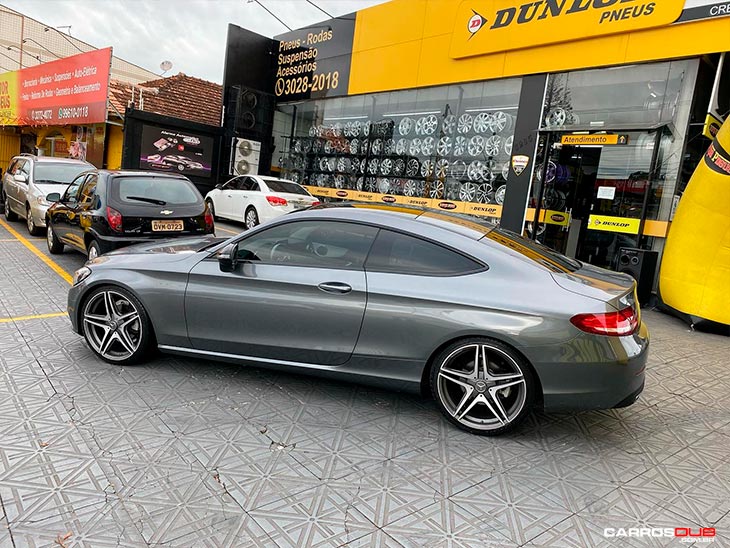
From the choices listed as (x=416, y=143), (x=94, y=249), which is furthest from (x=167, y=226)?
(x=416, y=143)

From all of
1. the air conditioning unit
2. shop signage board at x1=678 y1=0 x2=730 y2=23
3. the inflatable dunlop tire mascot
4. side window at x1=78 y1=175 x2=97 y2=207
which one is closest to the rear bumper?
the inflatable dunlop tire mascot

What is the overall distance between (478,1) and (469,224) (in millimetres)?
9634

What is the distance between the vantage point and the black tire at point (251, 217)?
12.8 m

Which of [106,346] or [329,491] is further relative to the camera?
[106,346]

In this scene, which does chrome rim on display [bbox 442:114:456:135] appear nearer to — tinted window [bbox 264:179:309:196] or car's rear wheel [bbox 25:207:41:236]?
tinted window [bbox 264:179:309:196]

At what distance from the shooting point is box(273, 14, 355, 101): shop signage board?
15.4 meters

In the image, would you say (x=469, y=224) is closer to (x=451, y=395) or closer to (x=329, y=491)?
(x=451, y=395)

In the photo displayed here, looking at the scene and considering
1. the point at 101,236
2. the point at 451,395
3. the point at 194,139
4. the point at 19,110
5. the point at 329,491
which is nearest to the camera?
the point at 329,491

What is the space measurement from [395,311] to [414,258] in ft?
1.35

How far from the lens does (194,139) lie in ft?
56.6

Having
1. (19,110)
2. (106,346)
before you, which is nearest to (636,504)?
(106,346)

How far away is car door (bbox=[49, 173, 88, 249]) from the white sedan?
12.5 ft

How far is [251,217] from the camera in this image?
1291 cm

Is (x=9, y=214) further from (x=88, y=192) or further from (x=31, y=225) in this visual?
(x=88, y=192)
